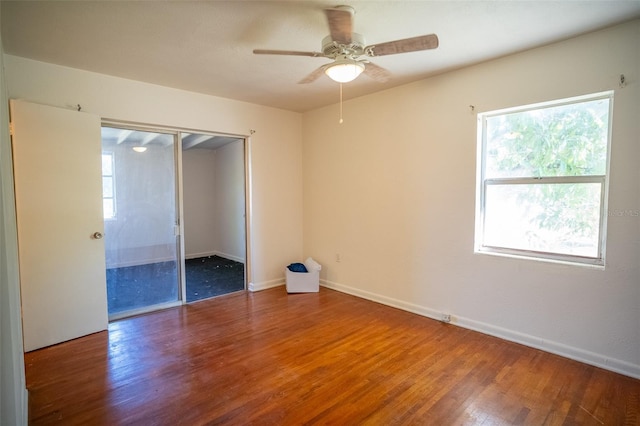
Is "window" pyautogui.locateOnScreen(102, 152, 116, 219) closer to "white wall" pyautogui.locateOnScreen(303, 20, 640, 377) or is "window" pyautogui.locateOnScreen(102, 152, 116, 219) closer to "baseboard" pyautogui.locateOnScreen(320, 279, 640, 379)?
"white wall" pyautogui.locateOnScreen(303, 20, 640, 377)

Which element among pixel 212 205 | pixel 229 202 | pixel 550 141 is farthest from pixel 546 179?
pixel 212 205

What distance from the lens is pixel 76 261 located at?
10.4ft

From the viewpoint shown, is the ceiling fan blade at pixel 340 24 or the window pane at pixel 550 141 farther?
the window pane at pixel 550 141

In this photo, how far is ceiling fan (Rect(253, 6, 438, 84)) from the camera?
6.32 ft

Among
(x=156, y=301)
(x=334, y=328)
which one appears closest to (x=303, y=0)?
(x=334, y=328)

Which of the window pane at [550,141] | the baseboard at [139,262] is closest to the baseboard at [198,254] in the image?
the baseboard at [139,262]

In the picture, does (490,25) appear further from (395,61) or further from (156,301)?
(156,301)

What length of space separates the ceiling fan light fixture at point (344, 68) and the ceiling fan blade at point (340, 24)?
21 centimetres

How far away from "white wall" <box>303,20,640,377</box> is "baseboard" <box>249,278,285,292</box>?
67 cm

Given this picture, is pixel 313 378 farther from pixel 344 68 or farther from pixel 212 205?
pixel 212 205

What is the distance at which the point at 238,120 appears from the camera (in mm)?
4438

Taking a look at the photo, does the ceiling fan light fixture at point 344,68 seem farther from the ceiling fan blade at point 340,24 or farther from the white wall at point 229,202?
the white wall at point 229,202

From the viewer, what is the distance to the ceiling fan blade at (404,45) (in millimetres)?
2045

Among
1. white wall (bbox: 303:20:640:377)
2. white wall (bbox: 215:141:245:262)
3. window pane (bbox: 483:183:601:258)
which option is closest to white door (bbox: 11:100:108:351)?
white wall (bbox: 303:20:640:377)
